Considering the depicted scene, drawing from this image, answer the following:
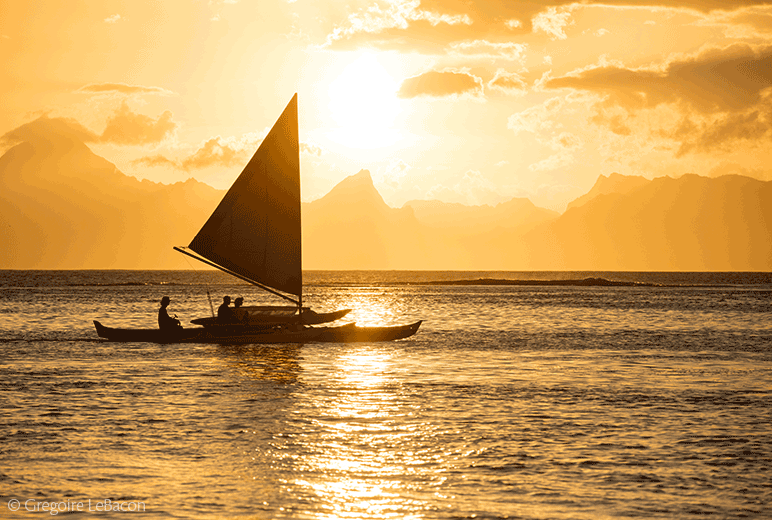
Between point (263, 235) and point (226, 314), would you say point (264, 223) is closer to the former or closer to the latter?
point (263, 235)

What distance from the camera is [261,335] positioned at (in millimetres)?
43406

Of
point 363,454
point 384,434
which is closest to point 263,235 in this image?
point 384,434

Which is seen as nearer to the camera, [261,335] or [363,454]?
[363,454]

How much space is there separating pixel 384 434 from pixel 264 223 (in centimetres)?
2623

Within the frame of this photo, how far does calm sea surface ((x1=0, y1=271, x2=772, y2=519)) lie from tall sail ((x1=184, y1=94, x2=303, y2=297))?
5.09 meters

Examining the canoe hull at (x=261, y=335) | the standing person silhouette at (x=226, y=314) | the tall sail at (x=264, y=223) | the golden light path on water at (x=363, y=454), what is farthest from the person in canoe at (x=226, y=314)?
the golden light path on water at (x=363, y=454)

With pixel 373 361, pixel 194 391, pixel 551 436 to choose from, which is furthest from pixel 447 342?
pixel 551 436

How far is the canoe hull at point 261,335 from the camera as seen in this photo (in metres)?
43.7

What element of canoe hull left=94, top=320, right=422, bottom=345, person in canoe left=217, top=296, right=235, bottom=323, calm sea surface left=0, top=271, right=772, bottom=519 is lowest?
calm sea surface left=0, top=271, right=772, bottom=519

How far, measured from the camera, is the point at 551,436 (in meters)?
20.8

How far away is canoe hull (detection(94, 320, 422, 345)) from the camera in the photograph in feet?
143

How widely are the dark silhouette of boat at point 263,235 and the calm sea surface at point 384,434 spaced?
85.6 inches

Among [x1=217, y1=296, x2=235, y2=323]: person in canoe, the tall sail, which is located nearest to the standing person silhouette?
[x1=217, y1=296, x2=235, y2=323]: person in canoe

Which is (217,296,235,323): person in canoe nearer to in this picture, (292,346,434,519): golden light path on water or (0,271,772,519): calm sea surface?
(0,271,772,519): calm sea surface
